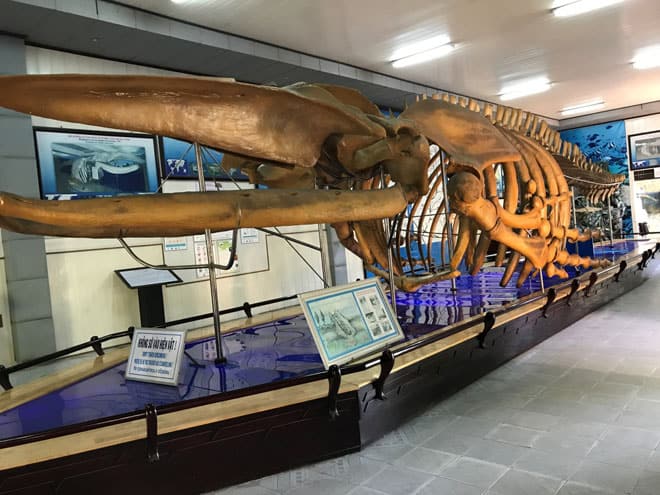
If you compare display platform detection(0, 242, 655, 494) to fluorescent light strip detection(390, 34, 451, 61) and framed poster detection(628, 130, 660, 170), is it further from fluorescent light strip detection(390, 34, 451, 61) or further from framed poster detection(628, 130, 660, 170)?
framed poster detection(628, 130, 660, 170)

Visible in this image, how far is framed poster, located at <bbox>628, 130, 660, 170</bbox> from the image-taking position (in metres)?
15.8

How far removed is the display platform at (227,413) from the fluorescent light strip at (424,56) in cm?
603

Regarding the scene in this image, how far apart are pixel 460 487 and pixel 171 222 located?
6.05 feet

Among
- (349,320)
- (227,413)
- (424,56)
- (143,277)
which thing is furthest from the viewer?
(424,56)

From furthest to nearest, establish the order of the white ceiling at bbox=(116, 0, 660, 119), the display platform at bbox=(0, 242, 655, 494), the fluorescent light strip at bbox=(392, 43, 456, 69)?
the fluorescent light strip at bbox=(392, 43, 456, 69) < the white ceiling at bbox=(116, 0, 660, 119) < the display platform at bbox=(0, 242, 655, 494)

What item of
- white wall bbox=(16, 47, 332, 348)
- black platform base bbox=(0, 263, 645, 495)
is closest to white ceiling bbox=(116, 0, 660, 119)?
white wall bbox=(16, 47, 332, 348)

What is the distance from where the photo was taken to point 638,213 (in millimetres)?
16453

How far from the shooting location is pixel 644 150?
16016mm

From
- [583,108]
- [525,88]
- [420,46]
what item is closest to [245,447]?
[420,46]

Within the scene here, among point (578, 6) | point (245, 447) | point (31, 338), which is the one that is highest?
point (578, 6)

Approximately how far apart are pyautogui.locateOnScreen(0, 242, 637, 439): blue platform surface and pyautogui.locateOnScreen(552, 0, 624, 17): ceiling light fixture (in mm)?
4894

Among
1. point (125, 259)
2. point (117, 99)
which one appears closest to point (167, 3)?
point (125, 259)

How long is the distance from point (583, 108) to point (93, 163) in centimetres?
1401

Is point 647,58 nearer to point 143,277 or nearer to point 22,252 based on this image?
point 143,277
